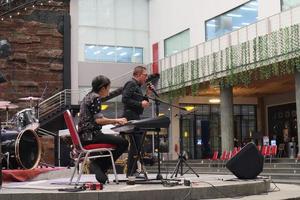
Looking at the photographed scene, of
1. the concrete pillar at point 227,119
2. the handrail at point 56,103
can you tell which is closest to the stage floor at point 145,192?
the concrete pillar at point 227,119

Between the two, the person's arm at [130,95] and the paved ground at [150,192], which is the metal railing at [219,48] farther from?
the paved ground at [150,192]

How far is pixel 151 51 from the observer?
33.9m

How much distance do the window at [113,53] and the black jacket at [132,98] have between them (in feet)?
77.8

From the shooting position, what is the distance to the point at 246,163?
28.8ft

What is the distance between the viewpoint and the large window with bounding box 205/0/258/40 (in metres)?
25.6

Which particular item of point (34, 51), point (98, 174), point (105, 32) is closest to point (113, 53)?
point (105, 32)

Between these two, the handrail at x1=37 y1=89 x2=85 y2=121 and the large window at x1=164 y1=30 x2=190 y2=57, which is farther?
the large window at x1=164 y1=30 x2=190 y2=57

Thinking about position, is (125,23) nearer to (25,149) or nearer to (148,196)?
(25,149)

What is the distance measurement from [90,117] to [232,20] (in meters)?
20.1

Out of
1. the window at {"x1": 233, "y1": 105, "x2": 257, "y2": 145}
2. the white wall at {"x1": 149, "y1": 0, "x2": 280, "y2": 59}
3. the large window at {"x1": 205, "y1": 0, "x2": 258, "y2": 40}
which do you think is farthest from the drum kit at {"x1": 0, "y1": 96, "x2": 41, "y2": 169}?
the window at {"x1": 233, "y1": 105, "x2": 257, "y2": 145}

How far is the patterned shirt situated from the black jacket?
899mm

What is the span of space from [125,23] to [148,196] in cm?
2733

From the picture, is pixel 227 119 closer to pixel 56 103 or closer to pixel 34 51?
pixel 56 103

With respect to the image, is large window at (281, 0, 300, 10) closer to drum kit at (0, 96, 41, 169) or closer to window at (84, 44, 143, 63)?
window at (84, 44, 143, 63)
